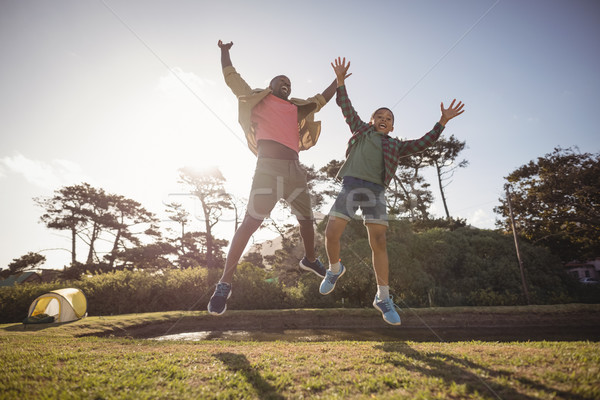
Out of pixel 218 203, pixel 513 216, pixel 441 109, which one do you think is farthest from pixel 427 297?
pixel 218 203

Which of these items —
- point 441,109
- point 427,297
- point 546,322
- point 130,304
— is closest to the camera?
point 441,109

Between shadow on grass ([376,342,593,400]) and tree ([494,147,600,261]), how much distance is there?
778 inches

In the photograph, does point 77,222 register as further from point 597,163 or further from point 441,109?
point 597,163

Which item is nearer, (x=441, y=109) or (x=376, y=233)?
(x=376, y=233)

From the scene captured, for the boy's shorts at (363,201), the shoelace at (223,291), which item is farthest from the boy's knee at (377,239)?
the shoelace at (223,291)

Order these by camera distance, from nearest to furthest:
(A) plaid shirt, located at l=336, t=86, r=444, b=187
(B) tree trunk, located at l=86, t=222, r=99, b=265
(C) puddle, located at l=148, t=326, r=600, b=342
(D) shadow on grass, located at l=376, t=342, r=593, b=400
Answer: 1. (D) shadow on grass, located at l=376, t=342, r=593, b=400
2. (A) plaid shirt, located at l=336, t=86, r=444, b=187
3. (C) puddle, located at l=148, t=326, r=600, b=342
4. (B) tree trunk, located at l=86, t=222, r=99, b=265

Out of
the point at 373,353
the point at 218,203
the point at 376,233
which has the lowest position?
the point at 373,353

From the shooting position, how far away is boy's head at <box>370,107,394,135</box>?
11.3 ft

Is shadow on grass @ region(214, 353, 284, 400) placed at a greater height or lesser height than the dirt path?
greater

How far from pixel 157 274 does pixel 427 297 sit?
54.5 feet

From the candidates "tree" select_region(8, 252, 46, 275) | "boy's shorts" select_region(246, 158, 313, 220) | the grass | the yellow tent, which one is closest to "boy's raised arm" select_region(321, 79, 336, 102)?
"boy's shorts" select_region(246, 158, 313, 220)

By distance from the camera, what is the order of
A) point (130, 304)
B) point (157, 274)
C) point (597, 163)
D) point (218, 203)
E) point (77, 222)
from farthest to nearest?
point (77, 222)
point (218, 203)
point (157, 274)
point (130, 304)
point (597, 163)

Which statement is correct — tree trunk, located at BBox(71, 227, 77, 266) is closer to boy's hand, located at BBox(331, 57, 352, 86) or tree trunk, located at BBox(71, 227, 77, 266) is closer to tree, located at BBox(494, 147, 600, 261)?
boy's hand, located at BBox(331, 57, 352, 86)

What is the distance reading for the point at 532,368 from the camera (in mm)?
1981
